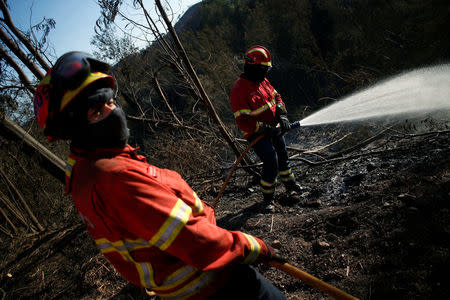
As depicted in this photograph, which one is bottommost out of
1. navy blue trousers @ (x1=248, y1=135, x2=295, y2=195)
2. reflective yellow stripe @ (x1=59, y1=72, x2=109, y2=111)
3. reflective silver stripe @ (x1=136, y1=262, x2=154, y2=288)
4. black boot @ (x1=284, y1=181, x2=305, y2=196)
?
black boot @ (x1=284, y1=181, x2=305, y2=196)

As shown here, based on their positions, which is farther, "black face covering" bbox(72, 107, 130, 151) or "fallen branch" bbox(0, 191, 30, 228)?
"fallen branch" bbox(0, 191, 30, 228)

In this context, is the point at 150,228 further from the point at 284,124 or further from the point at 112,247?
the point at 284,124

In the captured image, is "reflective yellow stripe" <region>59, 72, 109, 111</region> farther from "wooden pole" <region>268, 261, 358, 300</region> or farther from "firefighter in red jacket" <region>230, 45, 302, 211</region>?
"firefighter in red jacket" <region>230, 45, 302, 211</region>

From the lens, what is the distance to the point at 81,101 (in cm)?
130

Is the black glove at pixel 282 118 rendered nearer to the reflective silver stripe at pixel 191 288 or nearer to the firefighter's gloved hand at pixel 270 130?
the firefighter's gloved hand at pixel 270 130

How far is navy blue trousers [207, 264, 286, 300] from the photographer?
1.34m

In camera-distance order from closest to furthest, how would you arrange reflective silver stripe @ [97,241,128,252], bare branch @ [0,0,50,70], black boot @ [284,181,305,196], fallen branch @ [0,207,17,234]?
reflective silver stripe @ [97,241,128,252], black boot @ [284,181,305,196], bare branch @ [0,0,50,70], fallen branch @ [0,207,17,234]

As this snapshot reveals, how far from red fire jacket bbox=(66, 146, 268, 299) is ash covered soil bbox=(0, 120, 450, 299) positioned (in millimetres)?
1580

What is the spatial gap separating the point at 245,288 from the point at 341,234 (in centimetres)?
193

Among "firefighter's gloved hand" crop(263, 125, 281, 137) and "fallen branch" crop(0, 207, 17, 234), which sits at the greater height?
"fallen branch" crop(0, 207, 17, 234)

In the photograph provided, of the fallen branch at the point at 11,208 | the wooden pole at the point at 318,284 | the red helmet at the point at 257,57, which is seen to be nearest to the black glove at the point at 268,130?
the red helmet at the point at 257,57

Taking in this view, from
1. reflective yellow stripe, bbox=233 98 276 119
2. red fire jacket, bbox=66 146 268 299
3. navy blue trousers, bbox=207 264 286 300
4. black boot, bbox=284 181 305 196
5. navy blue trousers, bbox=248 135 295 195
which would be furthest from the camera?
black boot, bbox=284 181 305 196

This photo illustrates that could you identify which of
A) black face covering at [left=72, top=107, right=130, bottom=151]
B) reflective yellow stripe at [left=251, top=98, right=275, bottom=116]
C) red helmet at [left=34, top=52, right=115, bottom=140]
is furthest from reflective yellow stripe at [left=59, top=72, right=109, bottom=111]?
reflective yellow stripe at [left=251, top=98, right=275, bottom=116]

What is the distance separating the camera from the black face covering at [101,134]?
1272mm
